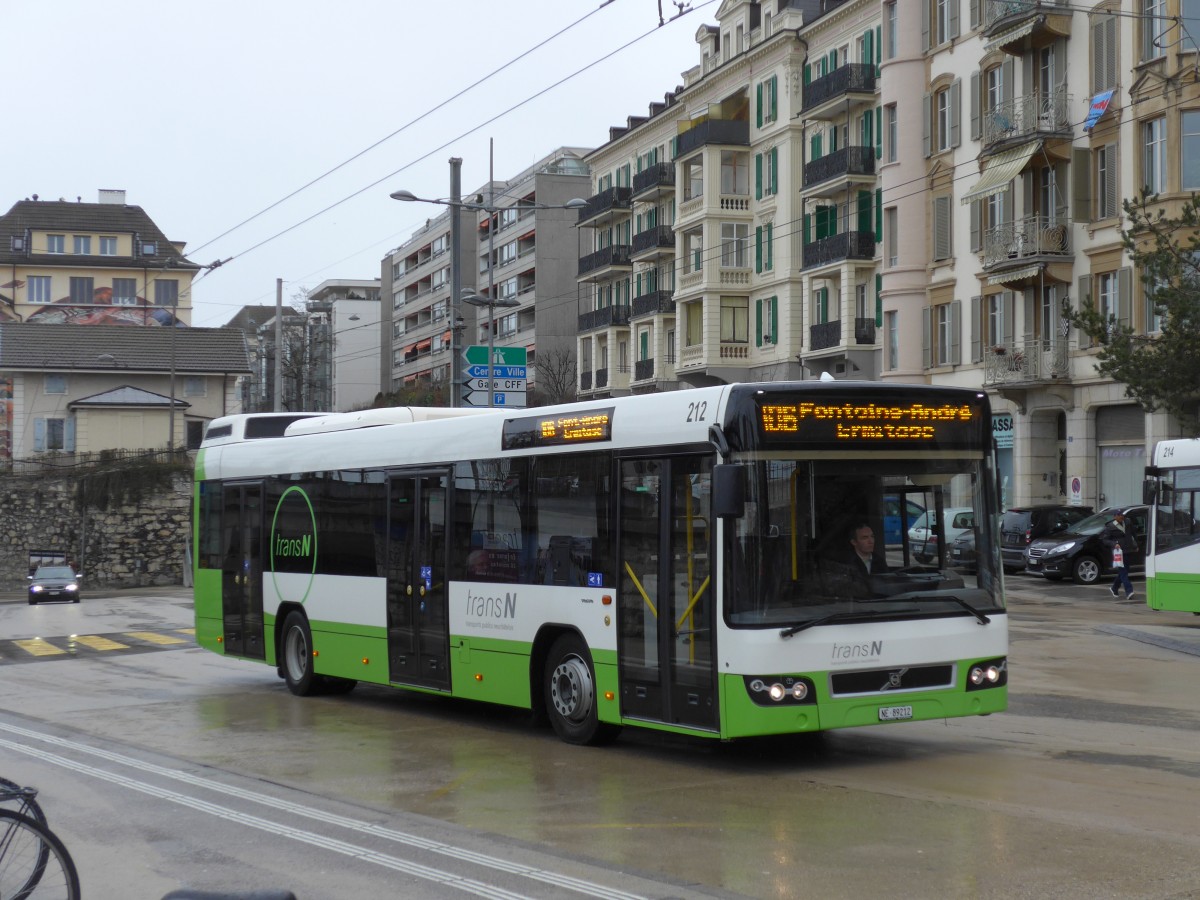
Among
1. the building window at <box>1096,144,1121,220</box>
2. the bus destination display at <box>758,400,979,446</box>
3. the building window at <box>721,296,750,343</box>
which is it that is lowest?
the bus destination display at <box>758,400,979,446</box>

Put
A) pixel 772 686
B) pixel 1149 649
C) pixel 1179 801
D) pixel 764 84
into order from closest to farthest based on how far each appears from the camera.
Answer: pixel 1179 801 < pixel 772 686 < pixel 1149 649 < pixel 764 84

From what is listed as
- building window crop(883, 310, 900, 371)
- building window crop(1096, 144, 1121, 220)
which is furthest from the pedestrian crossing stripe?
building window crop(883, 310, 900, 371)

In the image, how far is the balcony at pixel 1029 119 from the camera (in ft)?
Answer: 136

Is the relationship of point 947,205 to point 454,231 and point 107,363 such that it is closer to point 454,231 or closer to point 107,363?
point 454,231

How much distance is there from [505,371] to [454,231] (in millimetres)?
3184

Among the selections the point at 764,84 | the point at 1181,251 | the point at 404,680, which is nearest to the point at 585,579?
the point at 404,680

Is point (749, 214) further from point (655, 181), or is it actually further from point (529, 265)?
point (529, 265)

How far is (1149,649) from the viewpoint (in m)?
20.7

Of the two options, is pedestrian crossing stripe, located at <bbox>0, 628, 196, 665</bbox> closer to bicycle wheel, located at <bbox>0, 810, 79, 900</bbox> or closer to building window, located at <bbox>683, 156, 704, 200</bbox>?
bicycle wheel, located at <bbox>0, 810, 79, 900</bbox>

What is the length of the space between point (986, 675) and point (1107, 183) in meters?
32.4

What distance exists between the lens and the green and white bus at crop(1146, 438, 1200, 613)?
79.0 feet

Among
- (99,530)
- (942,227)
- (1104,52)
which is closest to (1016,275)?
(942,227)

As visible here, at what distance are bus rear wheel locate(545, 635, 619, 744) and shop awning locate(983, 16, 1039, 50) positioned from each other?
33791 mm

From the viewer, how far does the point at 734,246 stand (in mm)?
→ 58906
